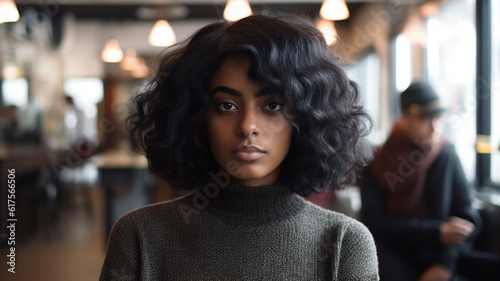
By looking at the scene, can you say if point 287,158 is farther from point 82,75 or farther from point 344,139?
point 82,75

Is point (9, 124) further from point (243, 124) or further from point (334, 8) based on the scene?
point (243, 124)

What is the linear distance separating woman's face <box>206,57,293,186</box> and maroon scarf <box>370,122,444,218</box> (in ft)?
4.97

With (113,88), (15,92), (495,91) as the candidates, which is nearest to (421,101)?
(495,91)

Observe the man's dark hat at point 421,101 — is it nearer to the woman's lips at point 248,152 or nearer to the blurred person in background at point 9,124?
the woman's lips at point 248,152

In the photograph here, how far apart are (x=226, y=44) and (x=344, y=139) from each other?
33 cm

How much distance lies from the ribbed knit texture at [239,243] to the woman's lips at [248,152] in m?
0.10

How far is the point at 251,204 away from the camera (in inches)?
41.5

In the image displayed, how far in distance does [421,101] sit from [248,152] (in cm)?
179

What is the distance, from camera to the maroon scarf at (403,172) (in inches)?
95.0

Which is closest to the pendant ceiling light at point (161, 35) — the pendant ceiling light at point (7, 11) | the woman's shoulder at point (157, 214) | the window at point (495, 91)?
the pendant ceiling light at point (7, 11)

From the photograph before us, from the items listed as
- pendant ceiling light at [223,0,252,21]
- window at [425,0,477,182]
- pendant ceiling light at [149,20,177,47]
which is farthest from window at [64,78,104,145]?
window at [425,0,477,182]

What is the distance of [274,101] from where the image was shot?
986 millimetres

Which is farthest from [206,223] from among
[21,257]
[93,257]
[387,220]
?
[21,257]

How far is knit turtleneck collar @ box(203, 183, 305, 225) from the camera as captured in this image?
3.45ft
